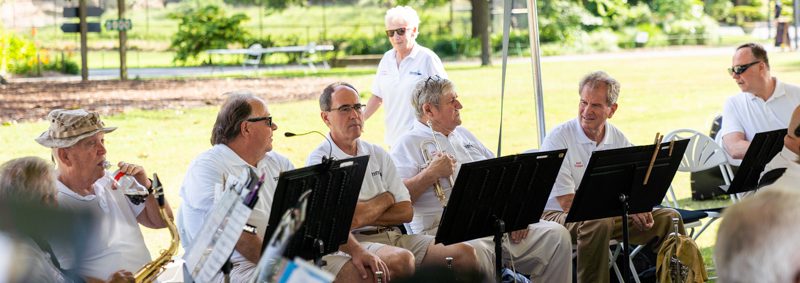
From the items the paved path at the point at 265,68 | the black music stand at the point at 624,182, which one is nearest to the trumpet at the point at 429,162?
the black music stand at the point at 624,182

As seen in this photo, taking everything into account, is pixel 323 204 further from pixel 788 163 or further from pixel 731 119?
pixel 731 119

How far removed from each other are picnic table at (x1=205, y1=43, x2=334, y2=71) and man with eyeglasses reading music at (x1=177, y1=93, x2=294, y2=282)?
16.4m

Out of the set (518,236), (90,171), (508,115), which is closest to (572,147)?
(518,236)

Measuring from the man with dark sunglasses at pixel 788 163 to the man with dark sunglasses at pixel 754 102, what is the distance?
726 millimetres

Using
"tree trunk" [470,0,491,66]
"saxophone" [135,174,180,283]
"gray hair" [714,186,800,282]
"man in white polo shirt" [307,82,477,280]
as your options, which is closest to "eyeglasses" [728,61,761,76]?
"man in white polo shirt" [307,82,477,280]

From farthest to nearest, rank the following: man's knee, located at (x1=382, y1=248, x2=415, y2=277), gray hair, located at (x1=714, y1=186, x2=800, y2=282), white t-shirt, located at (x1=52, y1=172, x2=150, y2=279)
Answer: man's knee, located at (x1=382, y1=248, x2=415, y2=277), white t-shirt, located at (x1=52, y1=172, x2=150, y2=279), gray hair, located at (x1=714, y1=186, x2=800, y2=282)

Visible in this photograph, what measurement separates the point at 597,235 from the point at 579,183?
341mm

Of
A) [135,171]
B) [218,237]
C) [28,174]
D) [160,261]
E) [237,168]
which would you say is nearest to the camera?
[218,237]

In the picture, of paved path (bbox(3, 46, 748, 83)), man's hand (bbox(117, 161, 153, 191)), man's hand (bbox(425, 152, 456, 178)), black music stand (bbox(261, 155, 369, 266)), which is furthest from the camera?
paved path (bbox(3, 46, 748, 83))

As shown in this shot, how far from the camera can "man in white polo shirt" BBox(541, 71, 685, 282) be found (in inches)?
222

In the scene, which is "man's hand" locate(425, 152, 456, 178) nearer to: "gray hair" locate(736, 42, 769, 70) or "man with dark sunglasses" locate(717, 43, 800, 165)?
"man with dark sunglasses" locate(717, 43, 800, 165)

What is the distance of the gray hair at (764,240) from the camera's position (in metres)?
2.18

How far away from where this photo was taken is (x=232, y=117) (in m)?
4.83

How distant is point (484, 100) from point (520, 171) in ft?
39.6
